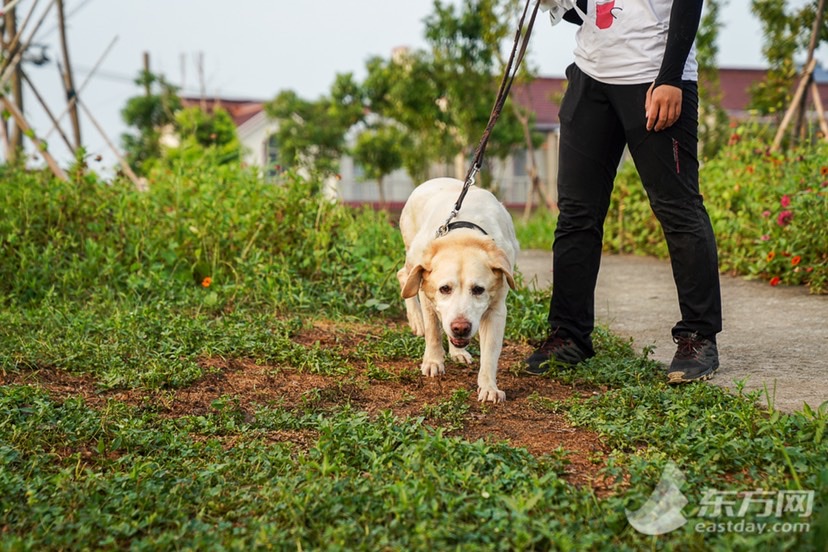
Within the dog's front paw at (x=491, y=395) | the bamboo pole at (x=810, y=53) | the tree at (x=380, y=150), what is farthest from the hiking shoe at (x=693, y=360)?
the tree at (x=380, y=150)

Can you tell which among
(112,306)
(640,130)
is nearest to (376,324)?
(112,306)

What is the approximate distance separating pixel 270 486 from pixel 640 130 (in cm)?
227

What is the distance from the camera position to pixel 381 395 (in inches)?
146

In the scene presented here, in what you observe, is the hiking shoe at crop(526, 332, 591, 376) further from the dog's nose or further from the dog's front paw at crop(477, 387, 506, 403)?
the dog's nose

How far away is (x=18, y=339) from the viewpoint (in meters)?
4.47

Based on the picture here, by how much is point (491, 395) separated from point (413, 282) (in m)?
0.62

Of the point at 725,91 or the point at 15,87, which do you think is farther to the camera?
the point at 725,91

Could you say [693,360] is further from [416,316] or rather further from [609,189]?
[416,316]

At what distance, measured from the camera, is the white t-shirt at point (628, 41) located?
376cm

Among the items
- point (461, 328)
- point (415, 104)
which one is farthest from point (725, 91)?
point (461, 328)

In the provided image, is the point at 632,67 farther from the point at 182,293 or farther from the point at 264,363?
the point at 182,293

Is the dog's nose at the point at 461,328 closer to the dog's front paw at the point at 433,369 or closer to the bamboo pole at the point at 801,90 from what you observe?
the dog's front paw at the point at 433,369

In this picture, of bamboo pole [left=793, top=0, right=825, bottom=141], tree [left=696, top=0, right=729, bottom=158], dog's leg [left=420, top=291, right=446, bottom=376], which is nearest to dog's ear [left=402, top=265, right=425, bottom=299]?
dog's leg [left=420, top=291, right=446, bottom=376]

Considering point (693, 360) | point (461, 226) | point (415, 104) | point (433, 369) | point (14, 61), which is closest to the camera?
point (693, 360)
